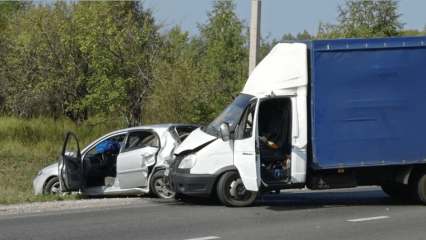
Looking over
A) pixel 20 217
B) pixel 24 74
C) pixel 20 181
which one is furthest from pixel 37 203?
pixel 24 74

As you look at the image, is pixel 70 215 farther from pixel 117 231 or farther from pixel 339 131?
pixel 339 131

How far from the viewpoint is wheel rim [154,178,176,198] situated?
11.9 metres

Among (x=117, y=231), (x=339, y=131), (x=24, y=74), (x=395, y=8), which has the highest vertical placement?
(x=395, y=8)

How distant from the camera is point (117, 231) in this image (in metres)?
8.21

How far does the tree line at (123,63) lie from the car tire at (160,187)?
913 cm

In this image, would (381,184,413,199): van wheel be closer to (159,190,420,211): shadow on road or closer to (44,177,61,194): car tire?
(159,190,420,211): shadow on road

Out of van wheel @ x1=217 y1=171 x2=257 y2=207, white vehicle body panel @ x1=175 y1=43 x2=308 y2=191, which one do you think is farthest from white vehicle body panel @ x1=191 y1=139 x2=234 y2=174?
van wheel @ x1=217 y1=171 x2=257 y2=207

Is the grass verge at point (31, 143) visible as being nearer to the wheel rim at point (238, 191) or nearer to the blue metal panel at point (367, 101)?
the wheel rim at point (238, 191)

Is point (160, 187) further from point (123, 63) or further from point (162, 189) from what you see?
point (123, 63)

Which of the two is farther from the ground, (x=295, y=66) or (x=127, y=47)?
(x=127, y=47)

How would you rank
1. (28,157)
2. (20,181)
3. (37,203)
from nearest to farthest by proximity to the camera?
(37,203) < (20,181) < (28,157)

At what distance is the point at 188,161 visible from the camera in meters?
10.4

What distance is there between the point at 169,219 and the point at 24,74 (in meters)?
21.0

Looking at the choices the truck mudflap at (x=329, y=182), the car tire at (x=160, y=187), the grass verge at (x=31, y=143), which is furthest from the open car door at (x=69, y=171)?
the truck mudflap at (x=329, y=182)
